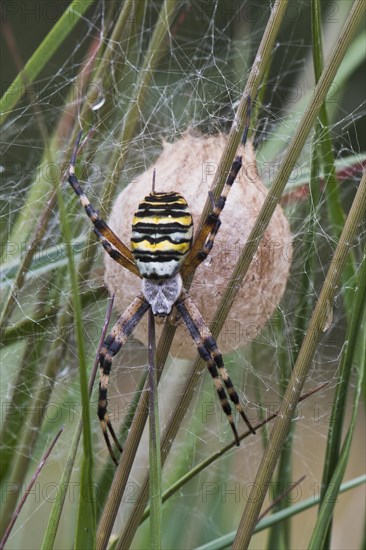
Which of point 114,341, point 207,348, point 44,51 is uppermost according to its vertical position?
point 44,51

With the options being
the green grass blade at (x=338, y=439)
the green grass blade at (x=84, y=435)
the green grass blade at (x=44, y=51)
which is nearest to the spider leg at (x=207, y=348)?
the green grass blade at (x=338, y=439)

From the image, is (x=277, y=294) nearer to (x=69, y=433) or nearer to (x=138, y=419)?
(x=138, y=419)

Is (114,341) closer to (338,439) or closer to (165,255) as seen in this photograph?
(165,255)

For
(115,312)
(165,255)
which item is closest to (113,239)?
(165,255)

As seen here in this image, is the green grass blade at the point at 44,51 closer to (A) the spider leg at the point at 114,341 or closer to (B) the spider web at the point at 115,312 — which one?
(B) the spider web at the point at 115,312

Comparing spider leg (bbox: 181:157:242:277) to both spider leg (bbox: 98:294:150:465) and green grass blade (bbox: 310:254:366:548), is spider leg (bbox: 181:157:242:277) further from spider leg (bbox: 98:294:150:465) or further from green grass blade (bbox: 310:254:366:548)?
green grass blade (bbox: 310:254:366:548)

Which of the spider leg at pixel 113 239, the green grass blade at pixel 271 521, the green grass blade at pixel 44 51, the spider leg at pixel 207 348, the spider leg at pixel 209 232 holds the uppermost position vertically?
the green grass blade at pixel 44 51
